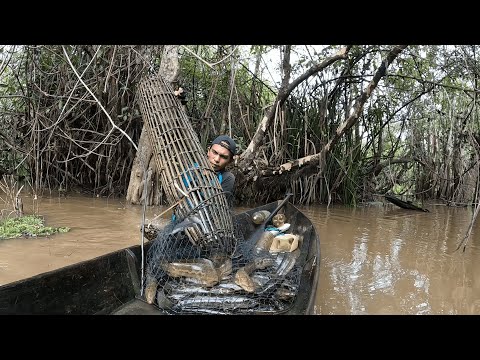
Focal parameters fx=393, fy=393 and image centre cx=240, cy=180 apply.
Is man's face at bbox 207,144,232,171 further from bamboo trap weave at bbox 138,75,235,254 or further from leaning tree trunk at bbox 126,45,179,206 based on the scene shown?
leaning tree trunk at bbox 126,45,179,206

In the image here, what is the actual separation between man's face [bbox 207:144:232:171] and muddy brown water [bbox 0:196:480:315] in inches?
47.9

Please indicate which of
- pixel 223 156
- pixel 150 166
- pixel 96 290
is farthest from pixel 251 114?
pixel 96 290

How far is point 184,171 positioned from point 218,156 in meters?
0.41

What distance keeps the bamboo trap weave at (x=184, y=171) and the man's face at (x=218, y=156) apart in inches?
3.2

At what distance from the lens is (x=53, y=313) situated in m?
2.28

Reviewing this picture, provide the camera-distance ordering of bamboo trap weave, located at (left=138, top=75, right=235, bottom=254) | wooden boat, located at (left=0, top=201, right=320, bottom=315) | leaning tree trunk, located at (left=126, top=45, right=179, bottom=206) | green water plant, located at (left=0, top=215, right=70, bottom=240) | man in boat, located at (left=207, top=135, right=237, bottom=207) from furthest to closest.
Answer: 1. leaning tree trunk, located at (left=126, top=45, right=179, bottom=206)
2. green water plant, located at (left=0, top=215, right=70, bottom=240)
3. man in boat, located at (left=207, top=135, right=237, bottom=207)
4. bamboo trap weave, located at (left=138, top=75, right=235, bottom=254)
5. wooden boat, located at (left=0, top=201, right=320, bottom=315)

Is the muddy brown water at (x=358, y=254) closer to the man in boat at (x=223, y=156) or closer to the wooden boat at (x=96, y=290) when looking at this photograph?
the wooden boat at (x=96, y=290)

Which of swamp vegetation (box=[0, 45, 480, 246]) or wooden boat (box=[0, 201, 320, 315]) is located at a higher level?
swamp vegetation (box=[0, 45, 480, 246])

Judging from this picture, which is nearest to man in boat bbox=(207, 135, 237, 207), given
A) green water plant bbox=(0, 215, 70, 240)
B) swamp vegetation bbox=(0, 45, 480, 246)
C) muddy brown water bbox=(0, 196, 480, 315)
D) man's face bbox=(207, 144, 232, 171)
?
man's face bbox=(207, 144, 232, 171)

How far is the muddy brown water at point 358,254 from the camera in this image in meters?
3.09

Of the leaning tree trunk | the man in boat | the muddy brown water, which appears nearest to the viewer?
the muddy brown water

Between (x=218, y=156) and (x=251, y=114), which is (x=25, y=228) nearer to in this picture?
(x=218, y=156)

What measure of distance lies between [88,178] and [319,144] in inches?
185

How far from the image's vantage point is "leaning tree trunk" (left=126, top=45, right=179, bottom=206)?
665 centimetres
